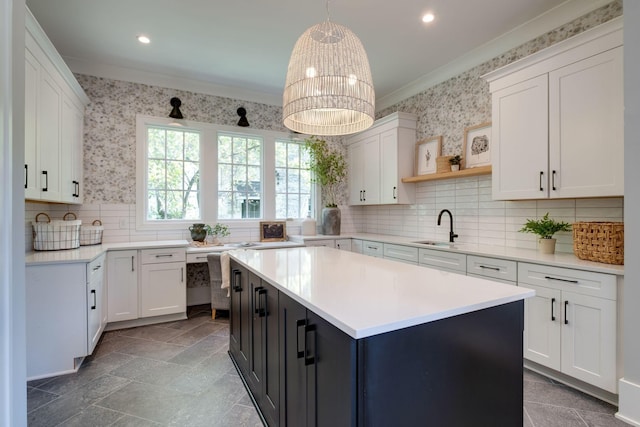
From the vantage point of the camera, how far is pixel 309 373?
1208 millimetres

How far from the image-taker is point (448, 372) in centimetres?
112

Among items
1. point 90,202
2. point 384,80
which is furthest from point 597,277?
point 90,202

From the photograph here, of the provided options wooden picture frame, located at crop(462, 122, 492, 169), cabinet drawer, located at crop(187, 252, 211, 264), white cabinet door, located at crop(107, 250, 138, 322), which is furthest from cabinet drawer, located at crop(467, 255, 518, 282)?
white cabinet door, located at crop(107, 250, 138, 322)

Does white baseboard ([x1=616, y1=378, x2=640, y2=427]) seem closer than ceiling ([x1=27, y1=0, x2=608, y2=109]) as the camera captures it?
Yes

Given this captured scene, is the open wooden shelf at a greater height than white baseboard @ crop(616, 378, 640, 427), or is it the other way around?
the open wooden shelf

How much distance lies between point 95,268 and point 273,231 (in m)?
2.24

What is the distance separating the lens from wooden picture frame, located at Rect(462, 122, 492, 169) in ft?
10.5

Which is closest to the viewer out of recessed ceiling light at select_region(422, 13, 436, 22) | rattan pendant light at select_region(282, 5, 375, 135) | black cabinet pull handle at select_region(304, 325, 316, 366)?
black cabinet pull handle at select_region(304, 325, 316, 366)

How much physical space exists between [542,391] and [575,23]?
2919 millimetres

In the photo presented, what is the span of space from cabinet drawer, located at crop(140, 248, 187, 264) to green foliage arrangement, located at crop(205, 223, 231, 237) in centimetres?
63

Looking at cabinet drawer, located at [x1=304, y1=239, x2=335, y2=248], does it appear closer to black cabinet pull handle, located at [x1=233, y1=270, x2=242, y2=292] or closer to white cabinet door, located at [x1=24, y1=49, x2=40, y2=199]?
black cabinet pull handle, located at [x1=233, y1=270, x2=242, y2=292]

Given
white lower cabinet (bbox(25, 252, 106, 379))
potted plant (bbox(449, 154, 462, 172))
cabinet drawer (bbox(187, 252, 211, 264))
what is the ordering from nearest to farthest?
white lower cabinet (bbox(25, 252, 106, 379)), potted plant (bbox(449, 154, 462, 172)), cabinet drawer (bbox(187, 252, 211, 264))

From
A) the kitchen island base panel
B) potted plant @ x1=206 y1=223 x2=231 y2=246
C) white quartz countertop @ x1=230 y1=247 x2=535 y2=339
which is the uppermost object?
potted plant @ x1=206 y1=223 x2=231 y2=246

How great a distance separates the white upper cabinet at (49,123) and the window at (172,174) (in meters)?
0.79
